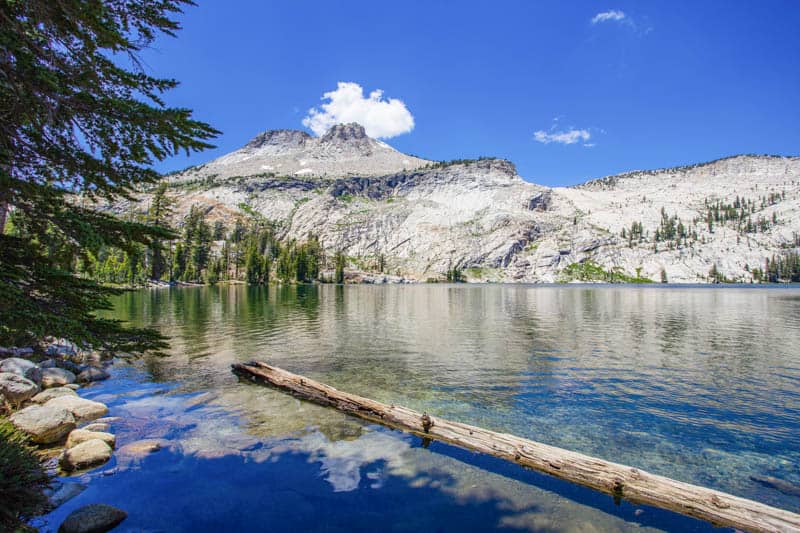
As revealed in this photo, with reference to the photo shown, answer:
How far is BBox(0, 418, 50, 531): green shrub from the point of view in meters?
8.31

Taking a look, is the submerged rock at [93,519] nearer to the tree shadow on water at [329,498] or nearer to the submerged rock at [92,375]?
the tree shadow on water at [329,498]

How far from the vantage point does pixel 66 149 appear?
8328 millimetres

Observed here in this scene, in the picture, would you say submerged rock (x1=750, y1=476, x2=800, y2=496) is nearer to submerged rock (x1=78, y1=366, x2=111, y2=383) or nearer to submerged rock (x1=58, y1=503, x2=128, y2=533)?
submerged rock (x1=58, y1=503, x2=128, y2=533)

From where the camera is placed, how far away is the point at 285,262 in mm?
189250

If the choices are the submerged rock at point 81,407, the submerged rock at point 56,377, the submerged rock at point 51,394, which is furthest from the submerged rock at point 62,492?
the submerged rock at point 56,377

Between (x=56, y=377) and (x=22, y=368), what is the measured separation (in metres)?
2.24

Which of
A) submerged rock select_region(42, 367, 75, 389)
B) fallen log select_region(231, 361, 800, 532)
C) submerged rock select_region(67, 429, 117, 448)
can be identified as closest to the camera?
fallen log select_region(231, 361, 800, 532)

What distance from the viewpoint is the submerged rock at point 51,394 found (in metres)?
18.1

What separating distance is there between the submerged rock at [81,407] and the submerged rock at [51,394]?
1.24 m

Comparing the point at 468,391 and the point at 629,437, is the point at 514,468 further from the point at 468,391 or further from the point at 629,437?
the point at 468,391

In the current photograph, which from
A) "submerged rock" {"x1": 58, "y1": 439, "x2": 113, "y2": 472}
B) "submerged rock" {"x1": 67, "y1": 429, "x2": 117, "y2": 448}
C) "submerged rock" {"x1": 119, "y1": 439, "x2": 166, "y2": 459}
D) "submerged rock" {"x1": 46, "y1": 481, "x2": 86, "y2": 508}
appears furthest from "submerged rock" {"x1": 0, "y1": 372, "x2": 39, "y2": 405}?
"submerged rock" {"x1": 46, "y1": 481, "x2": 86, "y2": 508}

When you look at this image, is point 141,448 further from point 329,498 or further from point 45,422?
point 329,498

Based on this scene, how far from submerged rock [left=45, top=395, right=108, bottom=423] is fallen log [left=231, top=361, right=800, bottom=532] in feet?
35.3

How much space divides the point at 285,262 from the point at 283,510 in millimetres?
186253
